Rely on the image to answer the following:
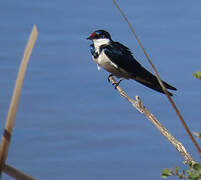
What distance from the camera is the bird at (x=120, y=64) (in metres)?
3.75

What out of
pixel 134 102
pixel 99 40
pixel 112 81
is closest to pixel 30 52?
pixel 134 102

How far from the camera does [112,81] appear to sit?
3664mm

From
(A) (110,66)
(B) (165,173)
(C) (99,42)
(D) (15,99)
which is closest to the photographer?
(D) (15,99)

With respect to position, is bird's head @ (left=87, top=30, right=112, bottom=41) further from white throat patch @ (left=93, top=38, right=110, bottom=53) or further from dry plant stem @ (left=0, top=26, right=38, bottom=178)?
dry plant stem @ (left=0, top=26, right=38, bottom=178)

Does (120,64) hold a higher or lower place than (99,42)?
lower

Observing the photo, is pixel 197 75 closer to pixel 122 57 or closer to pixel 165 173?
pixel 165 173

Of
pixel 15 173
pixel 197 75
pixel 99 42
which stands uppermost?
pixel 99 42

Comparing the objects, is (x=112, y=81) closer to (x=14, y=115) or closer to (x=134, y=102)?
(x=134, y=102)

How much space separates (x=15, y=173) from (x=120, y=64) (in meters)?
2.99

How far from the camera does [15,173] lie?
0.86 metres

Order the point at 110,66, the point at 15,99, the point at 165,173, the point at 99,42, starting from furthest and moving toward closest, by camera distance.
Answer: the point at 99,42, the point at 110,66, the point at 165,173, the point at 15,99

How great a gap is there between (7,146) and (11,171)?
1.9 inches

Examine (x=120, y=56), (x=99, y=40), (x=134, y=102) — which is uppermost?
(x=99, y=40)

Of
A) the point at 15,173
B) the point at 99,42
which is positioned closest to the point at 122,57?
the point at 99,42
